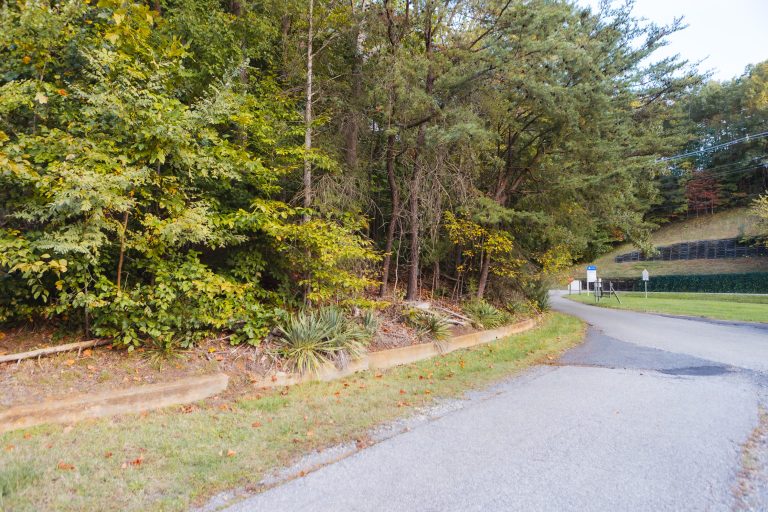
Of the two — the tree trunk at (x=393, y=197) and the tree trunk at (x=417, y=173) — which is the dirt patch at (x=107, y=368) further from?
the tree trunk at (x=417, y=173)

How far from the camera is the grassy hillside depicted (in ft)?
121

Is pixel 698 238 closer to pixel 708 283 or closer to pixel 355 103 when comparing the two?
pixel 708 283

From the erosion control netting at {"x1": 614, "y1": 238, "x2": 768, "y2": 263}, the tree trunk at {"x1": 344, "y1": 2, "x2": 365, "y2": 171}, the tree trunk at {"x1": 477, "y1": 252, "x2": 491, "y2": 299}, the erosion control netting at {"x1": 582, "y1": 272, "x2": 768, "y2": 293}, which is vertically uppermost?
the tree trunk at {"x1": 344, "y1": 2, "x2": 365, "y2": 171}

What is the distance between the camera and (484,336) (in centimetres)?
1027

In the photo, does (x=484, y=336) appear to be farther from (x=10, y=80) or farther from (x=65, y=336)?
(x=10, y=80)

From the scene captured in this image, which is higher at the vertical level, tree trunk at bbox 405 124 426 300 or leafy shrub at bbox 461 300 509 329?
tree trunk at bbox 405 124 426 300

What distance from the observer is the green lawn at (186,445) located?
9.50ft

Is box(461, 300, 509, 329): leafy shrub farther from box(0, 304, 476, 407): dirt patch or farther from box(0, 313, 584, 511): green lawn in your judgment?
box(0, 304, 476, 407): dirt patch

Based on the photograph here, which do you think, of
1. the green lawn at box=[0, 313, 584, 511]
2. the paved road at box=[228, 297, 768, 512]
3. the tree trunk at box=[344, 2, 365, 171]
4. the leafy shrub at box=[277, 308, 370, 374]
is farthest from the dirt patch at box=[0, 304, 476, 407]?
the tree trunk at box=[344, 2, 365, 171]

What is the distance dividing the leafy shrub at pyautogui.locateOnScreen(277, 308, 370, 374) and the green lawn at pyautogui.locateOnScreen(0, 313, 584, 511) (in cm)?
44

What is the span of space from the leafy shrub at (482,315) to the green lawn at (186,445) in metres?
4.70

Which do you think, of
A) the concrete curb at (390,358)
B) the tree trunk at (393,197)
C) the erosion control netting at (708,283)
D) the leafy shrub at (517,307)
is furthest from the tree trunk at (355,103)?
the erosion control netting at (708,283)

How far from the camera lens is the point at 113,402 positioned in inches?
181

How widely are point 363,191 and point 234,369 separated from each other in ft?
15.9
